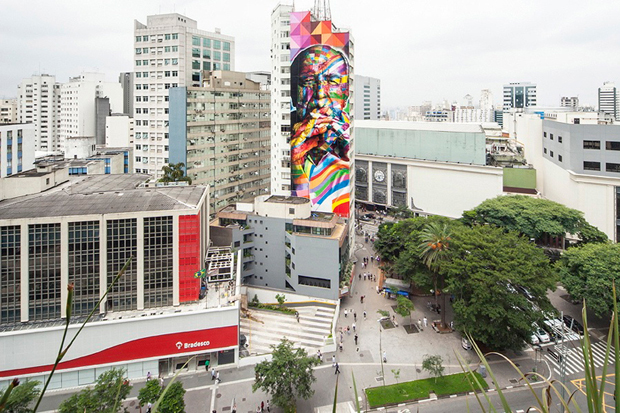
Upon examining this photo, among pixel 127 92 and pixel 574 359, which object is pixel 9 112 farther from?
pixel 574 359

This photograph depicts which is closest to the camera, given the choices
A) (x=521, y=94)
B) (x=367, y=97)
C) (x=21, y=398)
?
(x=21, y=398)

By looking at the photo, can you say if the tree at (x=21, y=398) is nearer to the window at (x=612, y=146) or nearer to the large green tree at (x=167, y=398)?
the large green tree at (x=167, y=398)

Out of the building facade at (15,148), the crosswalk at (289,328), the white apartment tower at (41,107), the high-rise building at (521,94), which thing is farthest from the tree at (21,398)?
the high-rise building at (521,94)

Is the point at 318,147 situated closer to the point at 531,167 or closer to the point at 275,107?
the point at 275,107

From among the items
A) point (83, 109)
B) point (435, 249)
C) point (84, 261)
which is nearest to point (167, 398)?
point (84, 261)

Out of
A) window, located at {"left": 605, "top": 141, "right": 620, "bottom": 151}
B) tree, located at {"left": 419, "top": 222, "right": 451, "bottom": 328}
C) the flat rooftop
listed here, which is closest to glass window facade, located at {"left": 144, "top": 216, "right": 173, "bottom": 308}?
the flat rooftop

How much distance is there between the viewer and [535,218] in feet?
182

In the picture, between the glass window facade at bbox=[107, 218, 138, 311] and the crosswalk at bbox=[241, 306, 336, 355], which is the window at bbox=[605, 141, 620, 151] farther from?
the glass window facade at bbox=[107, 218, 138, 311]

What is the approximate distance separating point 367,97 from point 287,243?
140 m

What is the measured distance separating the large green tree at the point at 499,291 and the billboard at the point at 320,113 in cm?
2559

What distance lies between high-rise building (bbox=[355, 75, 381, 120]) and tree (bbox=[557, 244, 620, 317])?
445 feet

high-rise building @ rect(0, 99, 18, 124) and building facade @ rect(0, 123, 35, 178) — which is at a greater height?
high-rise building @ rect(0, 99, 18, 124)

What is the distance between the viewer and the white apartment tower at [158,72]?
6256 centimetres

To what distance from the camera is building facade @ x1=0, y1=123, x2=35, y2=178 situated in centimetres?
6062
